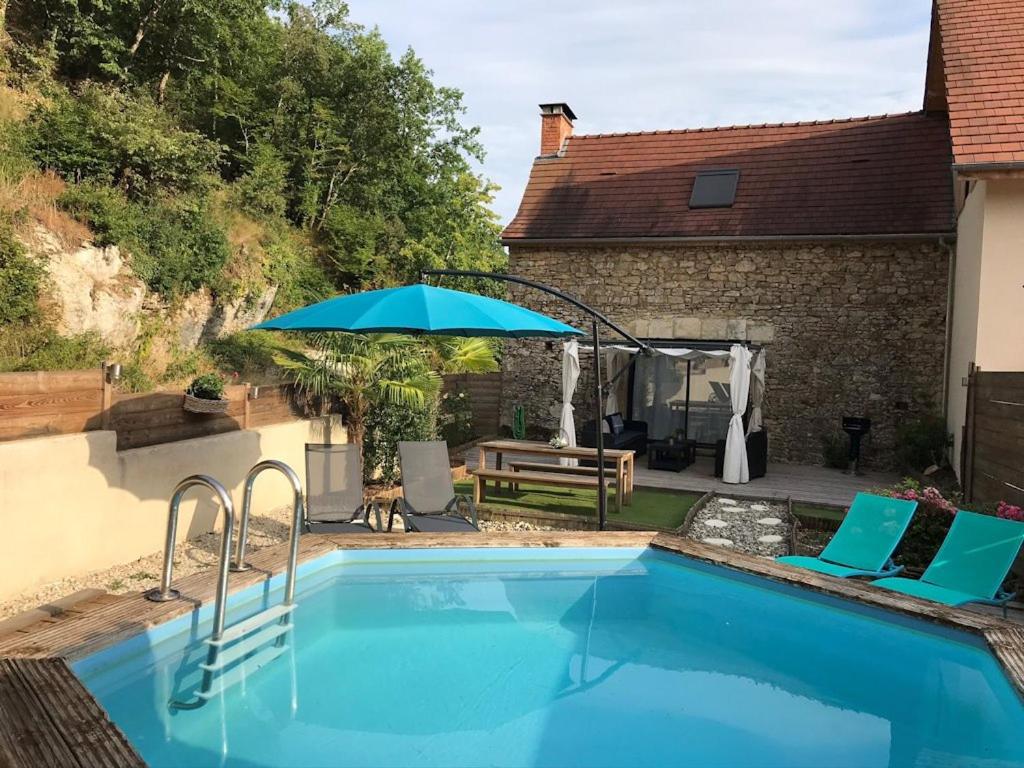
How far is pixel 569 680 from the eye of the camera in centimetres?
460

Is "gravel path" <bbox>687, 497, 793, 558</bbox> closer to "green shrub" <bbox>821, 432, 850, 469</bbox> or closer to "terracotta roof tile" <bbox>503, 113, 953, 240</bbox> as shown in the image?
"green shrub" <bbox>821, 432, 850, 469</bbox>

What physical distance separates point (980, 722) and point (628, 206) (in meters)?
12.5

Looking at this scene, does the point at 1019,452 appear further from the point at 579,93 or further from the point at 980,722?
the point at 579,93

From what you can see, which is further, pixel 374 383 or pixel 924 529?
pixel 374 383

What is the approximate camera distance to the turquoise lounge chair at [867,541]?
626 cm

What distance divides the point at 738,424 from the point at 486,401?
6024 mm

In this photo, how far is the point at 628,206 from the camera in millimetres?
15211

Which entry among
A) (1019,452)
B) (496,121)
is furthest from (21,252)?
(496,121)

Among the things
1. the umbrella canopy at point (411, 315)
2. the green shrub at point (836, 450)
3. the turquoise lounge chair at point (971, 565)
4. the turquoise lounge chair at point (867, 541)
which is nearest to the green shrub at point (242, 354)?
the umbrella canopy at point (411, 315)

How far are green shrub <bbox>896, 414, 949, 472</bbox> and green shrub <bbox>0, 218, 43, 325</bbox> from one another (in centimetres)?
1280

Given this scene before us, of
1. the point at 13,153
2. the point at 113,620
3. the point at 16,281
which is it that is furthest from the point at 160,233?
the point at 113,620

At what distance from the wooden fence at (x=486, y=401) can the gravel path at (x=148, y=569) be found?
7284 millimetres

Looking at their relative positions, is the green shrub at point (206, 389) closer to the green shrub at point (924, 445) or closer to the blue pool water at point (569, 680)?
the blue pool water at point (569, 680)

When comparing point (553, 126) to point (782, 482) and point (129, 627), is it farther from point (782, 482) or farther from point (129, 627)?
point (129, 627)
